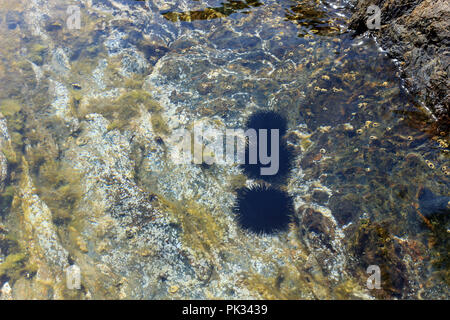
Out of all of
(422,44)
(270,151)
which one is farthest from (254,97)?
(422,44)

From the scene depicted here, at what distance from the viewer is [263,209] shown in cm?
381

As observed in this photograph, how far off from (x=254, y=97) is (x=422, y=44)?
114 inches

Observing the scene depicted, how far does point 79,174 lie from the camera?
4.44 meters

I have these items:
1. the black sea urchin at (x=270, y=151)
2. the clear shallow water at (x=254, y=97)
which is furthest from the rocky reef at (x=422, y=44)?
the black sea urchin at (x=270, y=151)

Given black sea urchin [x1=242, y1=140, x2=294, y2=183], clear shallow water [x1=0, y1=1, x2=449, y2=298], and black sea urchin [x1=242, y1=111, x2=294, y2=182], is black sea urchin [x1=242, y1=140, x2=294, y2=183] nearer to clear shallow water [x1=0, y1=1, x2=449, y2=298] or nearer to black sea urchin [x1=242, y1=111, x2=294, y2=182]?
black sea urchin [x1=242, y1=111, x2=294, y2=182]

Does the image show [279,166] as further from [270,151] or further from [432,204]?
[432,204]

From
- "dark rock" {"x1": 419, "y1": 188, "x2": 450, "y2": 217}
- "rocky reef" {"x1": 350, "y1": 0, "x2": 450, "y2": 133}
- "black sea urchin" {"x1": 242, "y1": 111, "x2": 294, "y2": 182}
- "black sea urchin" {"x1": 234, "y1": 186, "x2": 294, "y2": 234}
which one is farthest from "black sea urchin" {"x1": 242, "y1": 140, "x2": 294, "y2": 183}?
"rocky reef" {"x1": 350, "y1": 0, "x2": 450, "y2": 133}

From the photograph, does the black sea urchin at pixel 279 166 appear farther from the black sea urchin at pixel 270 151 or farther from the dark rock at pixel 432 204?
the dark rock at pixel 432 204

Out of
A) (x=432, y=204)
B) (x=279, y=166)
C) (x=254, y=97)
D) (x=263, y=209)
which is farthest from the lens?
(x=254, y=97)

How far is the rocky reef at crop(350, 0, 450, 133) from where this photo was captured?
150 inches

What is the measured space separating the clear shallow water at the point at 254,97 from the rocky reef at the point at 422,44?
0.21 meters

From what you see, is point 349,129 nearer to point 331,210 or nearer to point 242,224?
point 331,210

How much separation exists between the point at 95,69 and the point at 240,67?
340cm

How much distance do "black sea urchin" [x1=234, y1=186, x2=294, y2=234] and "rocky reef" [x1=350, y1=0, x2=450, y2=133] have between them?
2.63 metres
